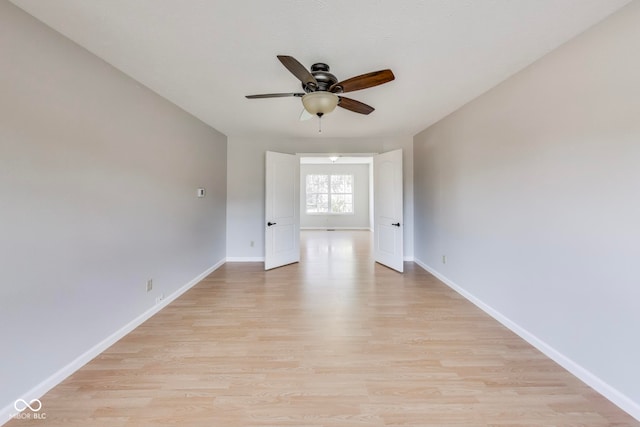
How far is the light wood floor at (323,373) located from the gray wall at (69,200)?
326mm

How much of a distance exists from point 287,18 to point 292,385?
2.41 metres

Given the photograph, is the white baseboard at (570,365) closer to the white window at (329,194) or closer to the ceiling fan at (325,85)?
the ceiling fan at (325,85)

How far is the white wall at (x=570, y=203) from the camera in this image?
57.5 inches

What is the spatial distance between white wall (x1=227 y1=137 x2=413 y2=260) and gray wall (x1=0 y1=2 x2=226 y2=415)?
71.2 inches

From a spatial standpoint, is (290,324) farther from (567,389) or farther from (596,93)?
(596,93)

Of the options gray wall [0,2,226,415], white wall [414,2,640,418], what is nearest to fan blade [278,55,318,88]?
gray wall [0,2,226,415]

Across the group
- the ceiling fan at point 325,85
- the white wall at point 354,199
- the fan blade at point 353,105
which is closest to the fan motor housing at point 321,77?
the ceiling fan at point 325,85

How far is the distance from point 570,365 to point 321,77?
2.88 meters

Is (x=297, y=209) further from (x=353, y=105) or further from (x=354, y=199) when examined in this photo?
(x=354, y=199)

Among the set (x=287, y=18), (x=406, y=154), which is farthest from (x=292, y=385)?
(x=406, y=154)

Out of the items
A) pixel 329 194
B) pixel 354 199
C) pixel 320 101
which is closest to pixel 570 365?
pixel 320 101

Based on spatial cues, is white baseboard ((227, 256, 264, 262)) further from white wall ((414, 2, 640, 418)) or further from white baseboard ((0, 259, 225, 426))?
white wall ((414, 2, 640, 418))

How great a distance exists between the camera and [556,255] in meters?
1.90

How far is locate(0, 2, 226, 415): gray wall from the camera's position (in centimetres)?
142
